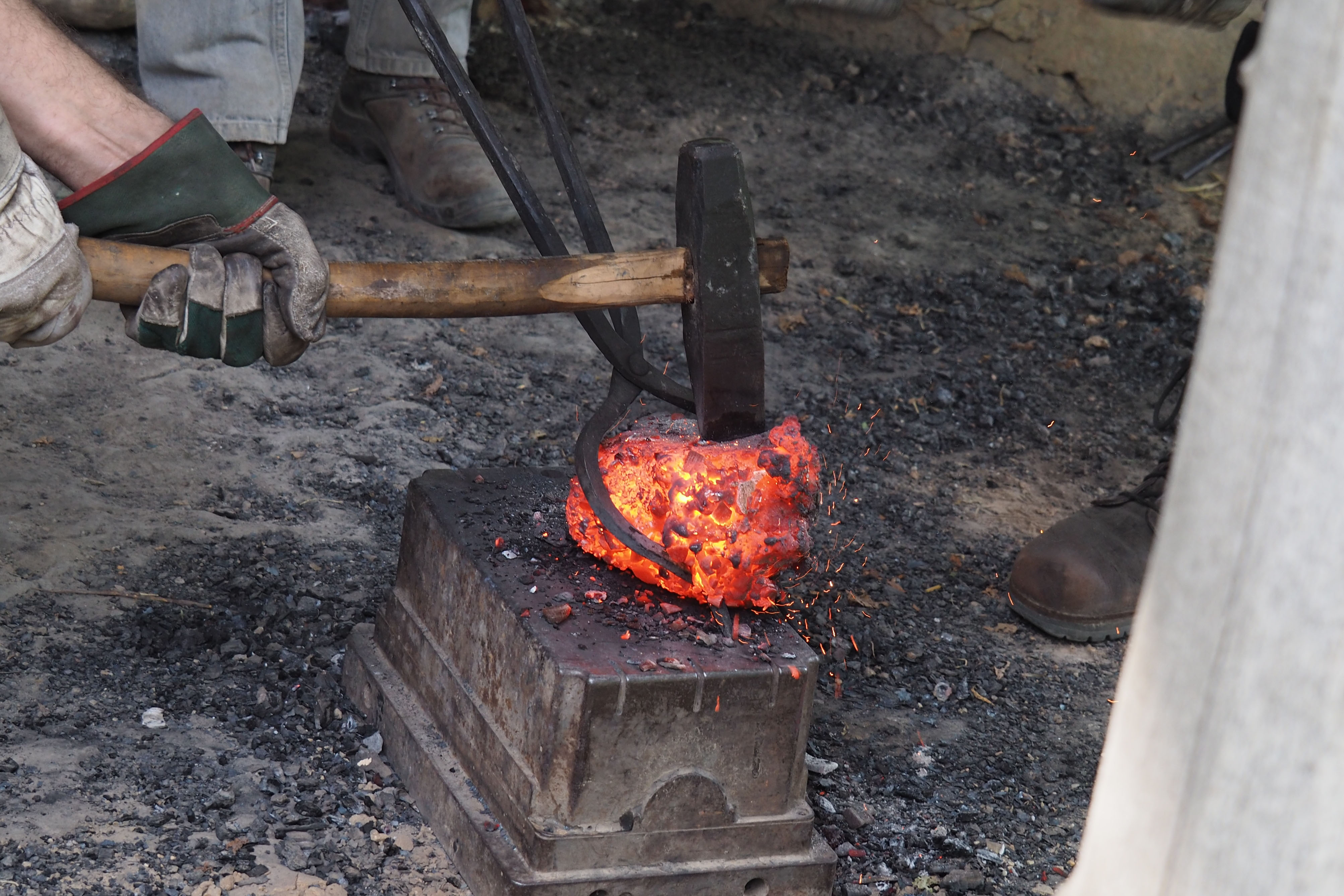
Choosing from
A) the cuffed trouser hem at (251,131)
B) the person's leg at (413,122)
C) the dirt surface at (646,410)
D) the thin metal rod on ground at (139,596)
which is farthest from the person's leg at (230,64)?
the thin metal rod on ground at (139,596)

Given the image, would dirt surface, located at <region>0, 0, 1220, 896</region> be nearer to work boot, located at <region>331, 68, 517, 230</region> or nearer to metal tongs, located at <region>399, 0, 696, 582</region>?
work boot, located at <region>331, 68, 517, 230</region>

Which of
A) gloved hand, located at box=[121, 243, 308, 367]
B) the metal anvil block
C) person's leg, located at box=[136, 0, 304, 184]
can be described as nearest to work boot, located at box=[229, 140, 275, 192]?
person's leg, located at box=[136, 0, 304, 184]

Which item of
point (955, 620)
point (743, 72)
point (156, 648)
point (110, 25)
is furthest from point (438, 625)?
point (743, 72)

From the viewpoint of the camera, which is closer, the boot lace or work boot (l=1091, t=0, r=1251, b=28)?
work boot (l=1091, t=0, r=1251, b=28)

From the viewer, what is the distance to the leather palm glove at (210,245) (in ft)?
5.94

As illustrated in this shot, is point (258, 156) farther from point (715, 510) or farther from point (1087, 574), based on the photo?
point (1087, 574)

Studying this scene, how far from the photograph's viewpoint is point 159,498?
2.74m

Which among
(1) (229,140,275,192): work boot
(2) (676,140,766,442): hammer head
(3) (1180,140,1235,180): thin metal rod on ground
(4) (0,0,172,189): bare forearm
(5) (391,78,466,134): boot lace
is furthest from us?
(3) (1180,140,1235,180): thin metal rod on ground

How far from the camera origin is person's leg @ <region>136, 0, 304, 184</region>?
3.45 m

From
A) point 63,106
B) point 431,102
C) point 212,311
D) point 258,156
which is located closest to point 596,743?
point 212,311

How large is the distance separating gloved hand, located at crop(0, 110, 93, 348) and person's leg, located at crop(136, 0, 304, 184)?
1.83 meters

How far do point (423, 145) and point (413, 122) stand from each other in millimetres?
111

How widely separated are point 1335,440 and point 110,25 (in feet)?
14.2

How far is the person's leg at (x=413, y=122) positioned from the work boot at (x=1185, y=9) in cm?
284
